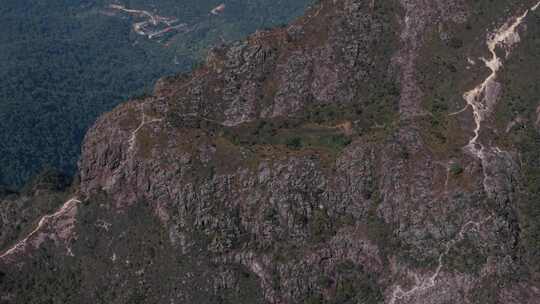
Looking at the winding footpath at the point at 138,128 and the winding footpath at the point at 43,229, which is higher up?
the winding footpath at the point at 138,128

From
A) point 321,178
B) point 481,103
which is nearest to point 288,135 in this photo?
point 321,178

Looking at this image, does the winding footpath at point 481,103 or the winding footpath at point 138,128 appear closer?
the winding footpath at point 481,103

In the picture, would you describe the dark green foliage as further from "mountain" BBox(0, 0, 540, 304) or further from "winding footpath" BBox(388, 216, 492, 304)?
"winding footpath" BBox(388, 216, 492, 304)

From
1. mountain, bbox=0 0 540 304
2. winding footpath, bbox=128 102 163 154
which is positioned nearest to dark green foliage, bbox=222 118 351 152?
mountain, bbox=0 0 540 304

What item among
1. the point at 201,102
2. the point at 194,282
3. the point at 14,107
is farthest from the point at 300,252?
the point at 14,107

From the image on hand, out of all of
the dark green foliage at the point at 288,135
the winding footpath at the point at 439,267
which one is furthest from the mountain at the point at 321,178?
the dark green foliage at the point at 288,135

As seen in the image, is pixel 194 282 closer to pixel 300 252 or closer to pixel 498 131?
pixel 300 252

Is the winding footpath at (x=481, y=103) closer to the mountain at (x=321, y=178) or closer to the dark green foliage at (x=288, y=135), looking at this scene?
the mountain at (x=321, y=178)
